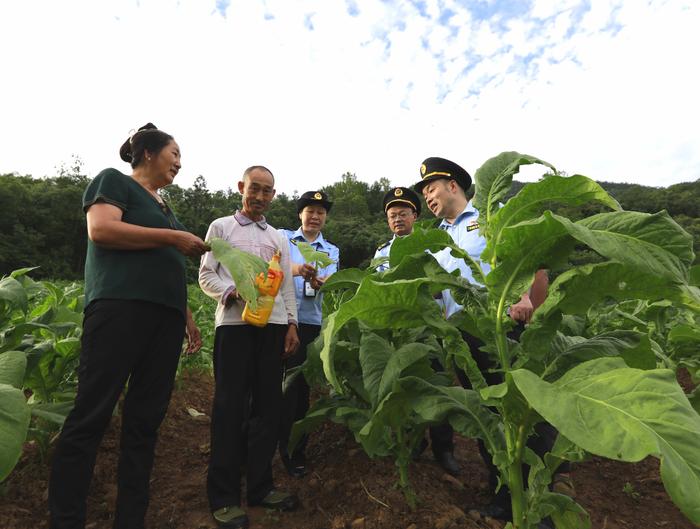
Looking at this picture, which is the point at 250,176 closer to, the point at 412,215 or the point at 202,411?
the point at 412,215

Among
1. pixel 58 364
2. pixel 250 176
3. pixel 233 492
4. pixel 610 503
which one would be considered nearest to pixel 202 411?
pixel 58 364

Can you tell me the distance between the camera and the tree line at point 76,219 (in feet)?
114

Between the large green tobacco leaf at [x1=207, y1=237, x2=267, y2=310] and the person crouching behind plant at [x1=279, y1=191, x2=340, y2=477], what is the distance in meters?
1.30

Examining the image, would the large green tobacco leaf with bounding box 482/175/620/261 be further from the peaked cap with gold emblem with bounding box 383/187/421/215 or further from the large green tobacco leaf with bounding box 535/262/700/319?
the peaked cap with gold emblem with bounding box 383/187/421/215

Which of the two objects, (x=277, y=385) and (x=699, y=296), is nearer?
(x=699, y=296)

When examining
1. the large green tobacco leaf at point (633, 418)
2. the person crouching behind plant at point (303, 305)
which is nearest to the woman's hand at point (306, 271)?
the person crouching behind plant at point (303, 305)

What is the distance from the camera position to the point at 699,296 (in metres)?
1.16

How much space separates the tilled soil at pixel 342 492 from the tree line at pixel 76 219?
86.5 feet

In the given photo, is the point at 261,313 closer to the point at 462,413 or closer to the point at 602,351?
the point at 462,413

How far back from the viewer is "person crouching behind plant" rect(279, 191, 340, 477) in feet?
9.27

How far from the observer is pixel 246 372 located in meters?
2.37

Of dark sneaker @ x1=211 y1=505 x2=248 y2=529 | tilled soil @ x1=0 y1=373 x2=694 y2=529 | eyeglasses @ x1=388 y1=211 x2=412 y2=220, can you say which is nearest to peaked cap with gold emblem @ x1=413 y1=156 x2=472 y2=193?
eyeglasses @ x1=388 y1=211 x2=412 y2=220

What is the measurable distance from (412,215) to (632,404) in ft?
10.0

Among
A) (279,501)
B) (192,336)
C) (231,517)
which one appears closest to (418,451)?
(279,501)
